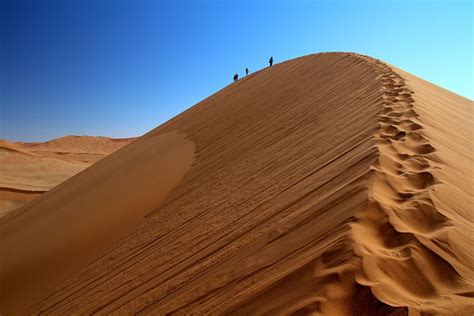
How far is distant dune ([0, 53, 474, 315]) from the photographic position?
75.3 inches

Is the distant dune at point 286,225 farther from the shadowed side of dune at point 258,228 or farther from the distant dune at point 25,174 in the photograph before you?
the distant dune at point 25,174

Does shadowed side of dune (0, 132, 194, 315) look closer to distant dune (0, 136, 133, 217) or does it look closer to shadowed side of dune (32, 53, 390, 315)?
shadowed side of dune (32, 53, 390, 315)

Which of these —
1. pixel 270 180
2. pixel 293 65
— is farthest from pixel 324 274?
pixel 293 65

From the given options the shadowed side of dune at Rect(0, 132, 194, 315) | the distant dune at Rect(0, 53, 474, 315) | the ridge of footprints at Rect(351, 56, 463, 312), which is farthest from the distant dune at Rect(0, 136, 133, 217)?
the ridge of footprints at Rect(351, 56, 463, 312)

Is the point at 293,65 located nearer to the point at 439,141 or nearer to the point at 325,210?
the point at 439,141

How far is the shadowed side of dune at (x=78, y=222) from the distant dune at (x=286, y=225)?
4 centimetres

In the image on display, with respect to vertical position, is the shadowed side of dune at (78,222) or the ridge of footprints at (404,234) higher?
the shadowed side of dune at (78,222)

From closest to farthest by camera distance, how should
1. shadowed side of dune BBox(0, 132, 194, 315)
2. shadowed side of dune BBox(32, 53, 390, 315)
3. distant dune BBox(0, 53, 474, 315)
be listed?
distant dune BBox(0, 53, 474, 315) < shadowed side of dune BBox(32, 53, 390, 315) < shadowed side of dune BBox(0, 132, 194, 315)

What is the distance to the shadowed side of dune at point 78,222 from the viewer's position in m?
5.43

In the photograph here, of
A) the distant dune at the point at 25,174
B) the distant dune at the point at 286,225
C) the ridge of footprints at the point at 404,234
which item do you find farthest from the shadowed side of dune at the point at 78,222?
the distant dune at the point at 25,174

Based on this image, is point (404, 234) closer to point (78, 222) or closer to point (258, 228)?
point (258, 228)

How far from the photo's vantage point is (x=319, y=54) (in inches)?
524

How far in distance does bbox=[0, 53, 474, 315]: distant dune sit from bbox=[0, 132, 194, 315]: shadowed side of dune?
0.12 feet

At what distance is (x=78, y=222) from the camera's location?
22.1ft
